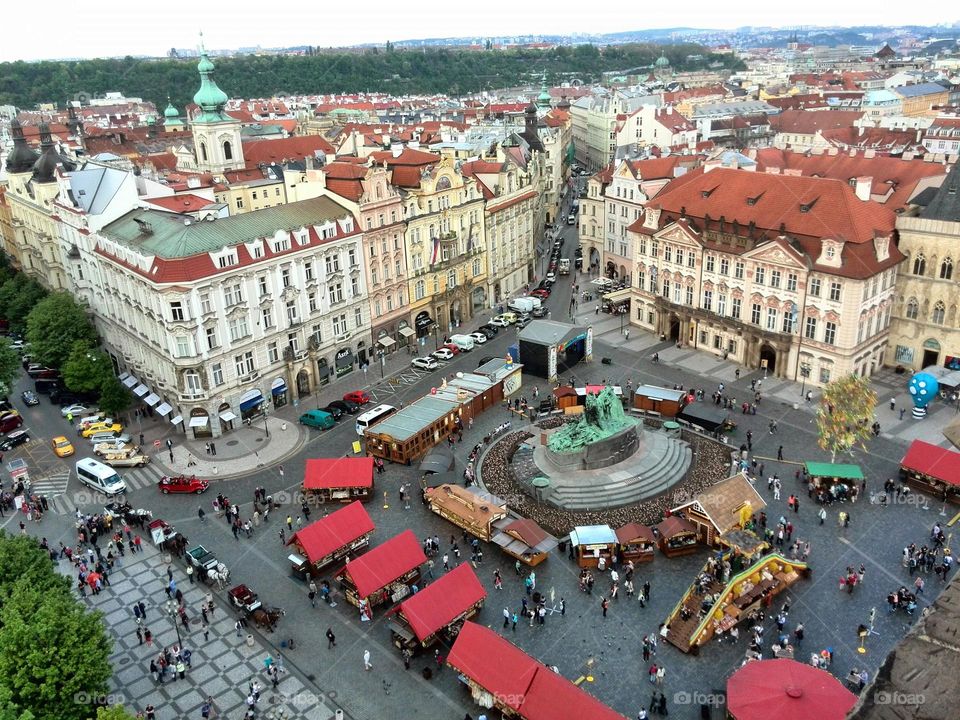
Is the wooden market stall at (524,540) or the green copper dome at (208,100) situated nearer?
the wooden market stall at (524,540)

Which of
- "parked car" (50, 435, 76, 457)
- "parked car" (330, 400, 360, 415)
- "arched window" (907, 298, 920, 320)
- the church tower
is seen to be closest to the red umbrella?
"parked car" (330, 400, 360, 415)

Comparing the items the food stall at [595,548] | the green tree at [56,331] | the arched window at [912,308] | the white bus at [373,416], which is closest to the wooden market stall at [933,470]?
the arched window at [912,308]

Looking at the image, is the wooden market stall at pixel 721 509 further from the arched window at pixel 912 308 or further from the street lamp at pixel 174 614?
the arched window at pixel 912 308

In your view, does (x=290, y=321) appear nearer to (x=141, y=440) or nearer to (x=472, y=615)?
(x=141, y=440)

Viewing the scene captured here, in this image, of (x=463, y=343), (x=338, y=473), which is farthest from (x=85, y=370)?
(x=463, y=343)

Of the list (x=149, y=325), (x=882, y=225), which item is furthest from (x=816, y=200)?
(x=149, y=325)

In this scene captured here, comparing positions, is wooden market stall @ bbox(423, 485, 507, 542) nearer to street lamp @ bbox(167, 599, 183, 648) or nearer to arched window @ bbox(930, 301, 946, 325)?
street lamp @ bbox(167, 599, 183, 648)
